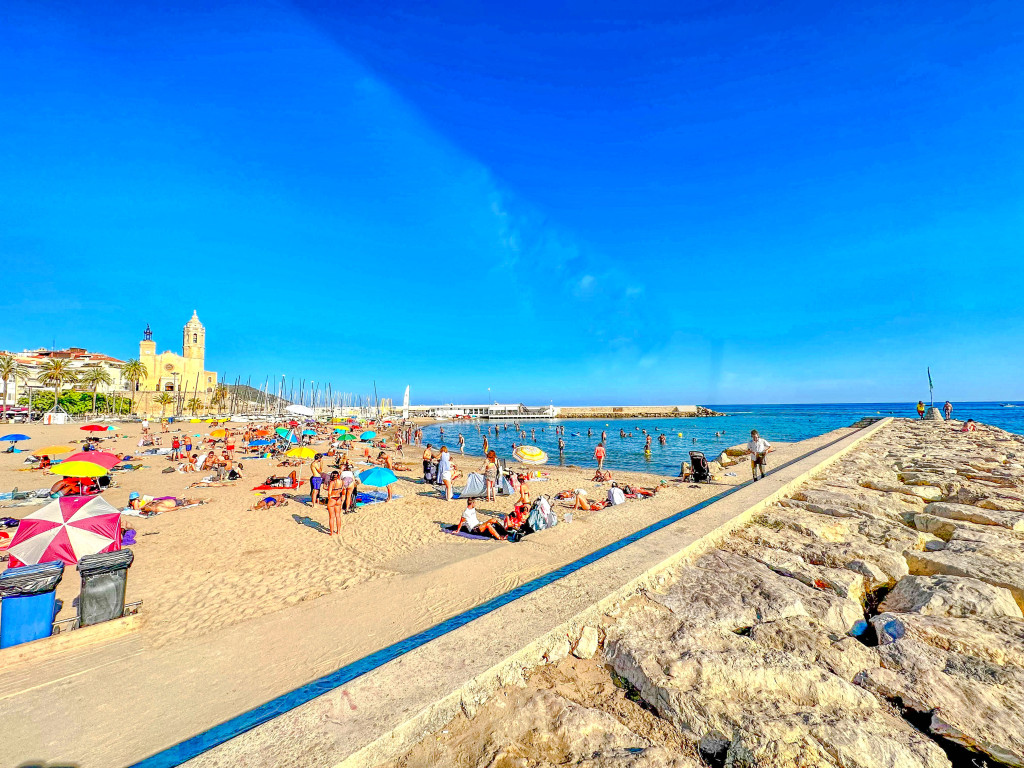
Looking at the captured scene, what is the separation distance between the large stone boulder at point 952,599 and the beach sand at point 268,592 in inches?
134

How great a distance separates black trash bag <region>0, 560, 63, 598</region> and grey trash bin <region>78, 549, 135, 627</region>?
21 cm

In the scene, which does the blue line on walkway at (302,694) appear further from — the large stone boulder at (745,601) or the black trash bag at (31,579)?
the black trash bag at (31,579)

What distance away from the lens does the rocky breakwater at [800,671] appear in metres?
2.39

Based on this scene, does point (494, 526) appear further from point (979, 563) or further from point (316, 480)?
point (979, 563)

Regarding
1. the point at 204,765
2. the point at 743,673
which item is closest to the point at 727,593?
the point at 743,673

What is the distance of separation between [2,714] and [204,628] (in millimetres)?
1938

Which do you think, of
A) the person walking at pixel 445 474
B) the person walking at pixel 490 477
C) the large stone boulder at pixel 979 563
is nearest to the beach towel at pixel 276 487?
the person walking at pixel 445 474

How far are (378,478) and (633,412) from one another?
97381 millimetres

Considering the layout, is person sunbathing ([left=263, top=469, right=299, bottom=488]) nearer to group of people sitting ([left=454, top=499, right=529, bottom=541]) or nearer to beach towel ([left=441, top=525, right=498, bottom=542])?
beach towel ([left=441, top=525, right=498, bottom=542])

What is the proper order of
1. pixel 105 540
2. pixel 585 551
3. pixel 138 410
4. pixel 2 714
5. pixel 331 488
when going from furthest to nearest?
pixel 138 410 → pixel 331 488 → pixel 585 551 → pixel 105 540 → pixel 2 714

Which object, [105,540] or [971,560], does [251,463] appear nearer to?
[105,540]

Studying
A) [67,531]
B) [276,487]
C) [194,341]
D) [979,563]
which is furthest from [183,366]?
[979,563]

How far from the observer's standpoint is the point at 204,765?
217cm

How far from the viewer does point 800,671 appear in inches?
115
